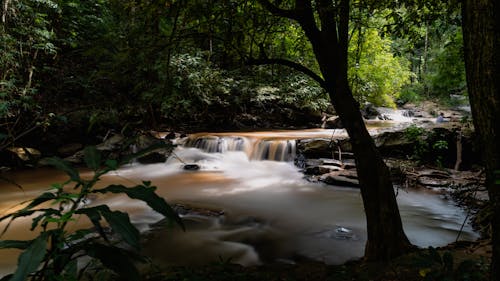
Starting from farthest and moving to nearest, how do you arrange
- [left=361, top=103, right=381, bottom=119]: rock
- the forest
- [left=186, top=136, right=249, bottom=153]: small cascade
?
[left=361, top=103, right=381, bottom=119]: rock → [left=186, top=136, right=249, bottom=153]: small cascade → the forest

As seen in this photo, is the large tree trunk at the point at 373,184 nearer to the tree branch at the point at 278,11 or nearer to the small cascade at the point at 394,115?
the tree branch at the point at 278,11

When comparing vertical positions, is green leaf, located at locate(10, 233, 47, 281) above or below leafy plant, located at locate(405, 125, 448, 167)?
above

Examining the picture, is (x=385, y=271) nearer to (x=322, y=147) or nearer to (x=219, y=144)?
(x=322, y=147)

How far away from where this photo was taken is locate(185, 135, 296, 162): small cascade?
1077 cm

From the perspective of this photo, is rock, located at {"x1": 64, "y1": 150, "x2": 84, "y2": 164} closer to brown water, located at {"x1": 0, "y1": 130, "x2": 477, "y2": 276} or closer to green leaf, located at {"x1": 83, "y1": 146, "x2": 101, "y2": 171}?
brown water, located at {"x1": 0, "y1": 130, "x2": 477, "y2": 276}

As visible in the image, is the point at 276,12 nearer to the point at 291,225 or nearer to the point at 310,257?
the point at 310,257

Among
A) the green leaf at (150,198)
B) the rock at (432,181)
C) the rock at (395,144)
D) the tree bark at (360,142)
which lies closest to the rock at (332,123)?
the rock at (395,144)

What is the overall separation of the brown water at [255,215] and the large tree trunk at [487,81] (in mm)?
2428

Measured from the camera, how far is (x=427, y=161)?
348 inches

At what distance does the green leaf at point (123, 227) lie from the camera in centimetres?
86

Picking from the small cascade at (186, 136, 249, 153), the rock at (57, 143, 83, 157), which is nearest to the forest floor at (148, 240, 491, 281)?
the small cascade at (186, 136, 249, 153)

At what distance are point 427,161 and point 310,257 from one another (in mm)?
6056

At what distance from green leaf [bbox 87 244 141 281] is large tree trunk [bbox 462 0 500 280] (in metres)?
1.71

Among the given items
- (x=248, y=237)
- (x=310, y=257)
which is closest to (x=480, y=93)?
(x=310, y=257)
